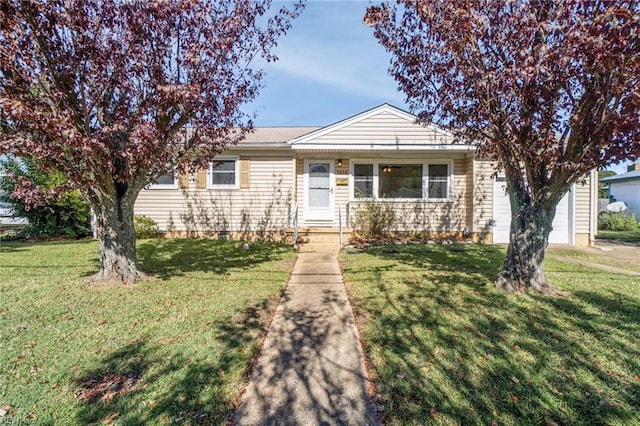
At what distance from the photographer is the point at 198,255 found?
26.6 ft

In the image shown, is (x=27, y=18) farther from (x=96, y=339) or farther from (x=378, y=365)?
(x=378, y=365)

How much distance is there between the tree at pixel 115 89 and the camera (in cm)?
404

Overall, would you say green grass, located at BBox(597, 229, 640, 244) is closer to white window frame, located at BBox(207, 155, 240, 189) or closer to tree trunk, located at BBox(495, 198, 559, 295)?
tree trunk, located at BBox(495, 198, 559, 295)

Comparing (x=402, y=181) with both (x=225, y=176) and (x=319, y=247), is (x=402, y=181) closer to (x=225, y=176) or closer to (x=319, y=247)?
(x=319, y=247)

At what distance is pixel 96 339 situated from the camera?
134 inches

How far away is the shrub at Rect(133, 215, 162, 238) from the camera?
10.6 m

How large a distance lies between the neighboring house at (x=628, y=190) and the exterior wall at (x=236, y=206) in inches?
940

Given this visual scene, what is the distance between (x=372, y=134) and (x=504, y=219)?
511cm

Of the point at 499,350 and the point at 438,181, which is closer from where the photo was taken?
the point at 499,350

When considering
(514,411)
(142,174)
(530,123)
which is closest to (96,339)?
(142,174)

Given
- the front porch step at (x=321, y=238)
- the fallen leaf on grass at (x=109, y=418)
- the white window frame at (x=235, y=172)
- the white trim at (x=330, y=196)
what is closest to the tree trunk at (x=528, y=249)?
the fallen leaf on grass at (x=109, y=418)

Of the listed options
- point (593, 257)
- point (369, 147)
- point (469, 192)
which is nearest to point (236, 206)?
point (369, 147)

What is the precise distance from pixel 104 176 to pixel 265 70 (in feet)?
10.7

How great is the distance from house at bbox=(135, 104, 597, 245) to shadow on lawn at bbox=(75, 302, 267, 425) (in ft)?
24.2
